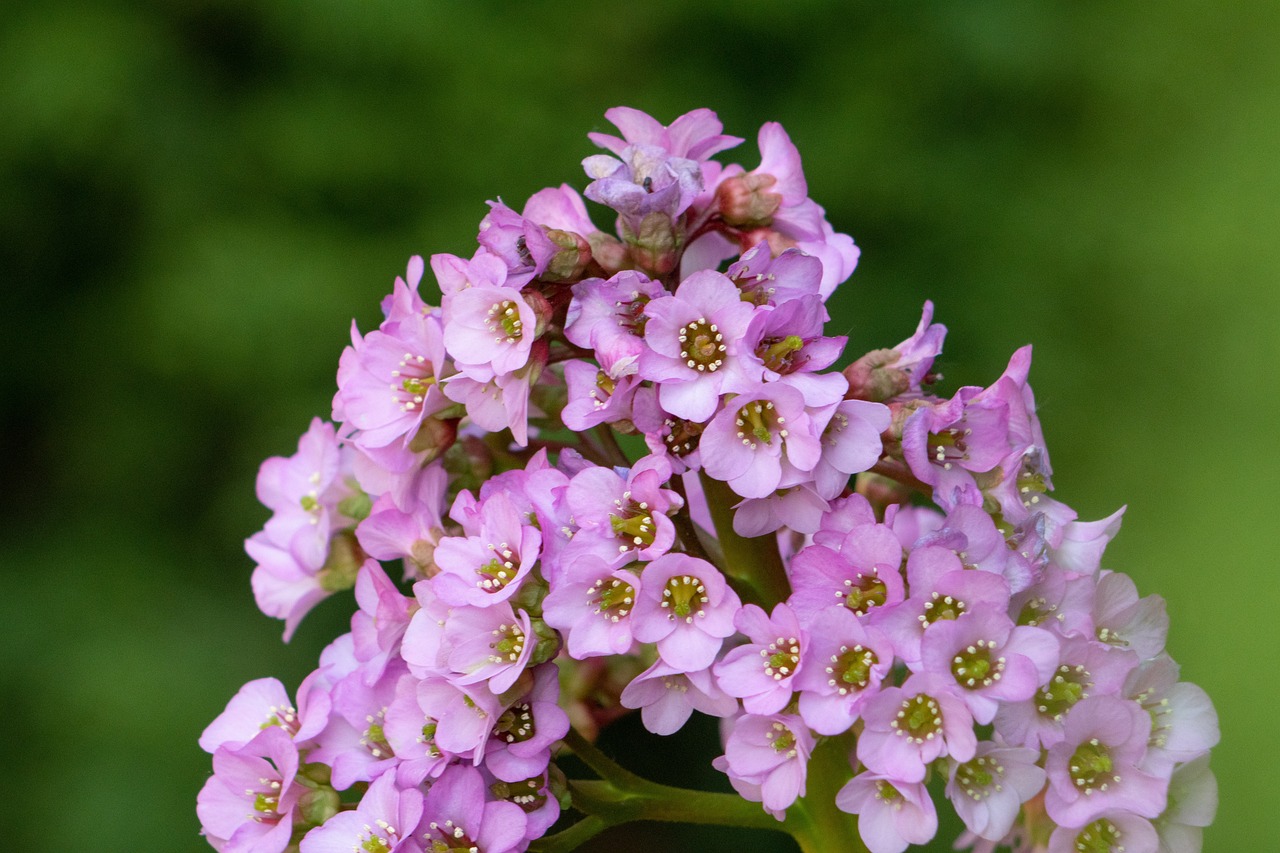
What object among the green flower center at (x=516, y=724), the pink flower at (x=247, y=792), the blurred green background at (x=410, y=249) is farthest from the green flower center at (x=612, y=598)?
the blurred green background at (x=410, y=249)

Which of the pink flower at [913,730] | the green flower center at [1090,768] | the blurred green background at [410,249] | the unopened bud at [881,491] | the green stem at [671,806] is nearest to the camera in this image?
the pink flower at [913,730]

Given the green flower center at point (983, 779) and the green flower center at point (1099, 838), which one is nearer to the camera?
the green flower center at point (983, 779)

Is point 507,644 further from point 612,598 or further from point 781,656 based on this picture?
point 781,656

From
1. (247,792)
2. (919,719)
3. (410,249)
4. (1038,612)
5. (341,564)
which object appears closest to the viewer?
(919,719)

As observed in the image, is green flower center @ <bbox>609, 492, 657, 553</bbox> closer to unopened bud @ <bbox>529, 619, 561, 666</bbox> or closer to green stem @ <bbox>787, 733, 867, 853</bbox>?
unopened bud @ <bbox>529, 619, 561, 666</bbox>

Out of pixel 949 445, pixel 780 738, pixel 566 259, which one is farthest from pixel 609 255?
pixel 780 738

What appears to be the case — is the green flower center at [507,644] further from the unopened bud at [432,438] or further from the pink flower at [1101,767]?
the pink flower at [1101,767]

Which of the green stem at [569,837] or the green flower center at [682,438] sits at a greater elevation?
the green flower center at [682,438]
